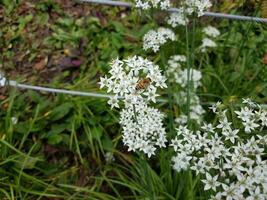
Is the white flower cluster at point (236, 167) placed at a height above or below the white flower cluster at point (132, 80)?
below

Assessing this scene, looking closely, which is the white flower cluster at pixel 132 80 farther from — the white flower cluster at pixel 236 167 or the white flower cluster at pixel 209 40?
the white flower cluster at pixel 209 40

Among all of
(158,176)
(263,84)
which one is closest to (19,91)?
(158,176)

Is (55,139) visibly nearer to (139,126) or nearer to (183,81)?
(183,81)

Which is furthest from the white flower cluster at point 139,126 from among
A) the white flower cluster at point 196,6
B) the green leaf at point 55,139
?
the green leaf at point 55,139

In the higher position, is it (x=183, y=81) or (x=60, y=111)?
(x=183, y=81)

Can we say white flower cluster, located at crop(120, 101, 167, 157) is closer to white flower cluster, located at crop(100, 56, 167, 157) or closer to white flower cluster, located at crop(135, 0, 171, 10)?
white flower cluster, located at crop(100, 56, 167, 157)

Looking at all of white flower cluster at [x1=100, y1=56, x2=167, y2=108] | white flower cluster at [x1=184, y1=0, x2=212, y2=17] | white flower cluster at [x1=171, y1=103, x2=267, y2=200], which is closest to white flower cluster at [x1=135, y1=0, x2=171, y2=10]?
white flower cluster at [x1=184, y1=0, x2=212, y2=17]

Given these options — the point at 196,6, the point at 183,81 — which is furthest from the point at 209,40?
the point at 196,6

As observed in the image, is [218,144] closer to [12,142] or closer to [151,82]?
[151,82]

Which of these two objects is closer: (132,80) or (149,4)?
(132,80)
